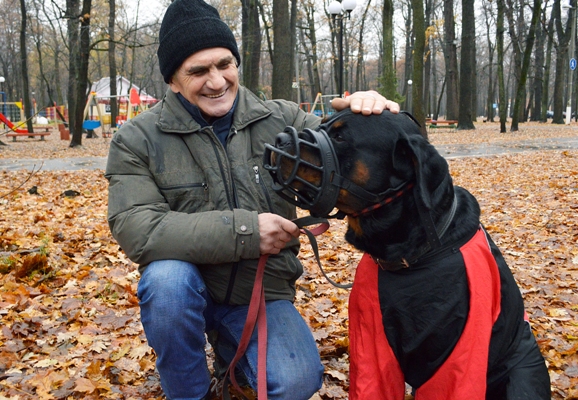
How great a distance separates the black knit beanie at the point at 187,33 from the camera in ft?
7.84

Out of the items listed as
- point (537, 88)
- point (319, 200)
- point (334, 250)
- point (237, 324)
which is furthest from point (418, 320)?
point (537, 88)

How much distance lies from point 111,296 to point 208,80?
2.21m

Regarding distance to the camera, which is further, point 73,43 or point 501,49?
point 501,49

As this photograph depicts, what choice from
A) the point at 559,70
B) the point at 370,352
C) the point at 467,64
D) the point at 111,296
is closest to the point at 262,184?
the point at 370,352

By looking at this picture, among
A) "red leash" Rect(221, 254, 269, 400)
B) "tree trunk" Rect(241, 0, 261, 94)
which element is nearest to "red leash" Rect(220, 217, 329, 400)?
"red leash" Rect(221, 254, 269, 400)

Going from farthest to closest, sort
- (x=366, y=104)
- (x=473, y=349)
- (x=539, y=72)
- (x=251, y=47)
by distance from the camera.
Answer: (x=539, y=72) < (x=251, y=47) < (x=366, y=104) < (x=473, y=349)

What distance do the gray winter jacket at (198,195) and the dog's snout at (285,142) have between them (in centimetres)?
38

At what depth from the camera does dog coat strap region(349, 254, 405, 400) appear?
7.00 feet

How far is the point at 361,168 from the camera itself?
2.09 meters

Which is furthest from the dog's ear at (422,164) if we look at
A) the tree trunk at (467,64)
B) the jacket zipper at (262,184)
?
the tree trunk at (467,64)

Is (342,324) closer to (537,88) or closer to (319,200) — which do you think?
(319,200)

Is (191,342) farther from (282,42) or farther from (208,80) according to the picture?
(282,42)

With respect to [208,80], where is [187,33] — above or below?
above

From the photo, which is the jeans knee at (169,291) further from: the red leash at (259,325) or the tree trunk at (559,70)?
the tree trunk at (559,70)
